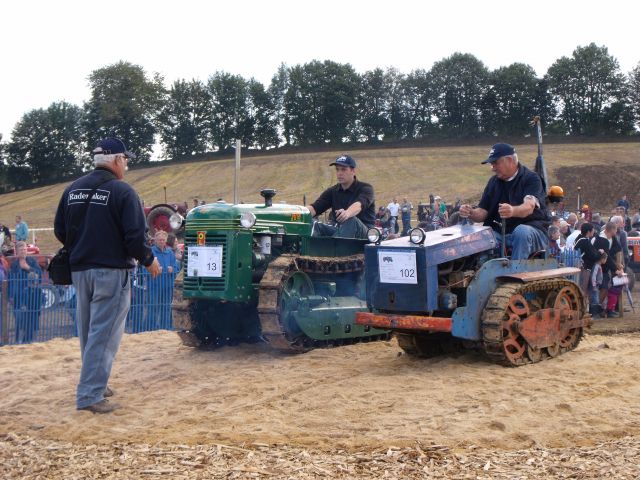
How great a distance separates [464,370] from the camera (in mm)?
7410

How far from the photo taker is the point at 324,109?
69.1 metres

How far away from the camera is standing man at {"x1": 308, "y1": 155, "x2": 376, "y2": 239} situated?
9.94 metres

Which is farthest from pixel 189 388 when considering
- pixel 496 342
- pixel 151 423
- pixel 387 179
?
pixel 387 179

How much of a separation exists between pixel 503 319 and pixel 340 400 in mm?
1955

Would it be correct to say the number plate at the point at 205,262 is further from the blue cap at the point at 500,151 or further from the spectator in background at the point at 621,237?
the spectator in background at the point at 621,237

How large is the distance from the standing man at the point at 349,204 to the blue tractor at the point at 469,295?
1.96 metres

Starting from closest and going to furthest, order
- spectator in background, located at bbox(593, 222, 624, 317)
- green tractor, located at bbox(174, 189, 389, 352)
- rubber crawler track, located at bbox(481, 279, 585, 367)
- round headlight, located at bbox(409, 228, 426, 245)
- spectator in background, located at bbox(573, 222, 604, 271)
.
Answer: rubber crawler track, located at bbox(481, 279, 585, 367), round headlight, located at bbox(409, 228, 426, 245), green tractor, located at bbox(174, 189, 389, 352), spectator in background, located at bbox(593, 222, 624, 317), spectator in background, located at bbox(573, 222, 604, 271)

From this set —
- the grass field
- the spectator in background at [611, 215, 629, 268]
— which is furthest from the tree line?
the spectator in background at [611, 215, 629, 268]

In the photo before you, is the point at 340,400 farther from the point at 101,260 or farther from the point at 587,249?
the point at 587,249

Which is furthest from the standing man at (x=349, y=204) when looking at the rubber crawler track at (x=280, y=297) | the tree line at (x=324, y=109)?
the tree line at (x=324, y=109)

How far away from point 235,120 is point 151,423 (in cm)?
6883

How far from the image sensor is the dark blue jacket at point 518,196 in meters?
8.16

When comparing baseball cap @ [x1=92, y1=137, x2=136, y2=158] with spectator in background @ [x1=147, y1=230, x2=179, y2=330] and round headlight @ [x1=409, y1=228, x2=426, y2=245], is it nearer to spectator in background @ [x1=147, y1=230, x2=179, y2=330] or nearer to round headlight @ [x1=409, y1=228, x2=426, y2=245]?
round headlight @ [x1=409, y1=228, x2=426, y2=245]

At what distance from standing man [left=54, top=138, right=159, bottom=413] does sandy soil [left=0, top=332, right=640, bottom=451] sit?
1.19ft
